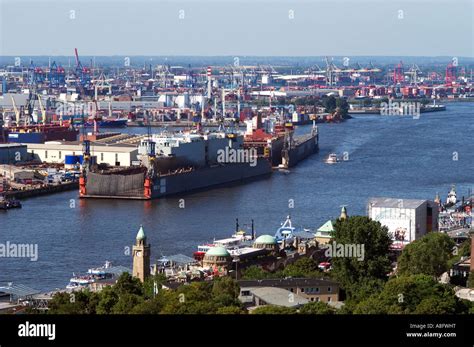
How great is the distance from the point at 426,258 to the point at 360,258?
0.54 m

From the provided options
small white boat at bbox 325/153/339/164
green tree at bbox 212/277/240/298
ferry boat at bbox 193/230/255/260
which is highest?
green tree at bbox 212/277/240/298

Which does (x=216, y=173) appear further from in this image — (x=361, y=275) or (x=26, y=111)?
(x=26, y=111)

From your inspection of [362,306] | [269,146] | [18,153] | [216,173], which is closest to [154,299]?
[362,306]

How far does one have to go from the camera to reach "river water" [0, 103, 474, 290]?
8.90m

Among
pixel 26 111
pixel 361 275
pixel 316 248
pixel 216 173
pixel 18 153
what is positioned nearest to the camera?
pixel 361 275

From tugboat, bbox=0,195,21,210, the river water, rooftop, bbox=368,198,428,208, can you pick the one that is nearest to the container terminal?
the river water

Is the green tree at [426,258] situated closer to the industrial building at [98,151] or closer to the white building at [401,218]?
the white building at [401,218]

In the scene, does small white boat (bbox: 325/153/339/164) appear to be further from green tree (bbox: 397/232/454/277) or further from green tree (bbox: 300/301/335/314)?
green tree (bbox: 300/301/335/314)

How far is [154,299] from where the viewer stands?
552 cm

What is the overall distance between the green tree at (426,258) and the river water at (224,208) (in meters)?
1.89

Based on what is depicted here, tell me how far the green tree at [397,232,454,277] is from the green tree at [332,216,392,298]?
0.45 feet
